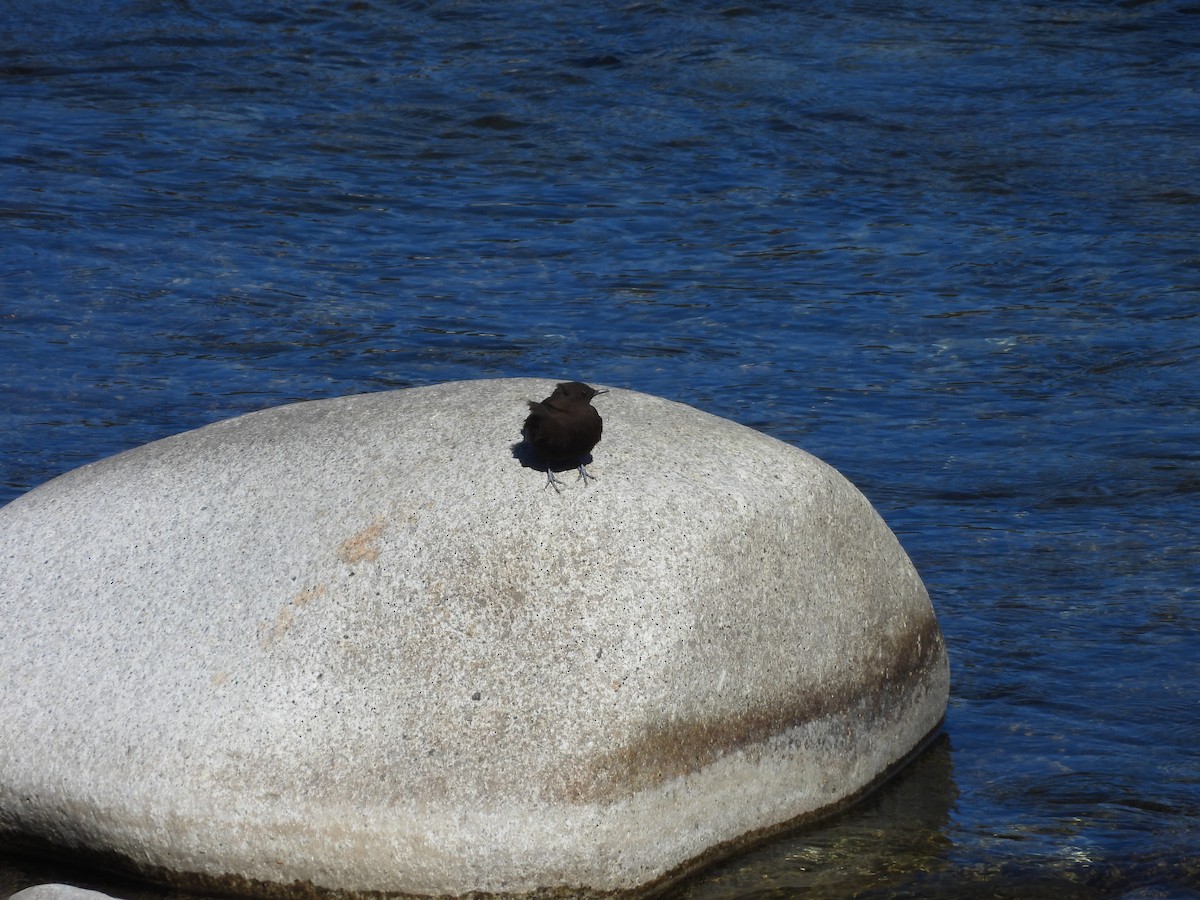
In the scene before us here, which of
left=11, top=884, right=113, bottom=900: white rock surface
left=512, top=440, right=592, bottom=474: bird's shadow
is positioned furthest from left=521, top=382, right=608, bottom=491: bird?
left=11, top=884, right=113, bottom=900: white rock surface

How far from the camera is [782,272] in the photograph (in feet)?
34.8

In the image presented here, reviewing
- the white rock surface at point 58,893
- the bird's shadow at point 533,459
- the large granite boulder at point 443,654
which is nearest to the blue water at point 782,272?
the large granite boulder at point 443,654

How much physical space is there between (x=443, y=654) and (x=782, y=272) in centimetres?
659

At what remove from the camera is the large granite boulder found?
432 centimetres

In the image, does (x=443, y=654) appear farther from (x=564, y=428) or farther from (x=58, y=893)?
(x=58, y=893)

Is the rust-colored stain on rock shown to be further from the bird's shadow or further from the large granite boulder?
the bird's shadow

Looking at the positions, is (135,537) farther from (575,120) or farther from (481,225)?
(575,120)

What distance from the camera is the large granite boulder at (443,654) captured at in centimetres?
432

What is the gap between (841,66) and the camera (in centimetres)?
1484

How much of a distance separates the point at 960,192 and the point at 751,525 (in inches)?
310

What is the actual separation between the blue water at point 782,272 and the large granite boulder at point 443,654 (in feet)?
1.17

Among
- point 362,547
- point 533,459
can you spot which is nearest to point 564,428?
point 533,459

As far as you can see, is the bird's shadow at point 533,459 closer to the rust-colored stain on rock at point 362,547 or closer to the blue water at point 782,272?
the rust-colored stain on rock at point 362,547

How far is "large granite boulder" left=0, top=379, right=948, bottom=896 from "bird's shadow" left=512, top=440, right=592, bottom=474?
0.09ft
